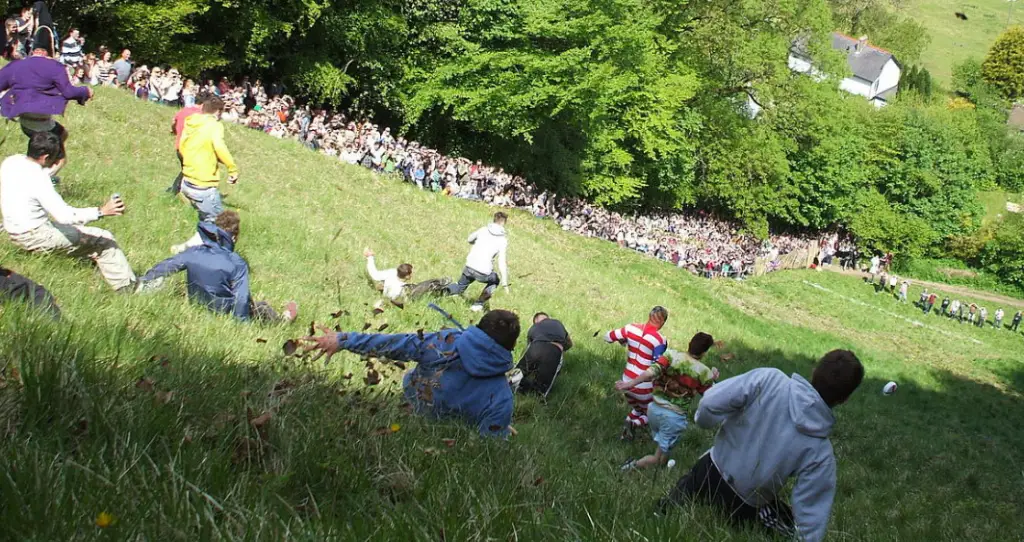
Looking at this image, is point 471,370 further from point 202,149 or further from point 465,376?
point 202,149

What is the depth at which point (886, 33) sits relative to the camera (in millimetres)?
123000

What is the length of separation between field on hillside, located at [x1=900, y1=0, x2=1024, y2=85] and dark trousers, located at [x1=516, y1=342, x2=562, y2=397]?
135 metres

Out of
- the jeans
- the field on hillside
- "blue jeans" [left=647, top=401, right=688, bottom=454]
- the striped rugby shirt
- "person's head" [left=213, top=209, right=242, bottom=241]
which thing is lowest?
"blue jeans" [left=647, top=401, right=688, bottom=454]

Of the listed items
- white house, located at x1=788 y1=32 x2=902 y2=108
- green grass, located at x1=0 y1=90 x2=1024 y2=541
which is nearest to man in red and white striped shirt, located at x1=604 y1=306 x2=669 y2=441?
green grass, located at x1=0 y1=90 x2=1024 y2=541

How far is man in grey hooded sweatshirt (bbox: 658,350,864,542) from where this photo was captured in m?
4.43

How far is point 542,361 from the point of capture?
32.8 ft

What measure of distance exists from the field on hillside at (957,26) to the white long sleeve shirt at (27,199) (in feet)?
458

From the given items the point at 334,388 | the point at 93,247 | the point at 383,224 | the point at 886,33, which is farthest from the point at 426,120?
the point at 886,33

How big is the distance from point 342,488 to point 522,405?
5.87 m

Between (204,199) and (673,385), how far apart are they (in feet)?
22.3

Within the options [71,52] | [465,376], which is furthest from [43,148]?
[71,52]

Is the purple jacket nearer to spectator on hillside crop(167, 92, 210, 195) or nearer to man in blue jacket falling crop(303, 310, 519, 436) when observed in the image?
spectator on hillside crop(167, 92, 210, 195)

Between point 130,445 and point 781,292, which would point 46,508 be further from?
point 781,292

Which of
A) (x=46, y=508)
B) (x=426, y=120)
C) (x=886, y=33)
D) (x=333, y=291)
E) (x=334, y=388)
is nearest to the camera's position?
(x=46, y=508)
